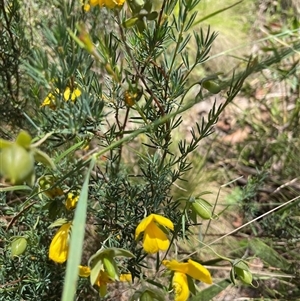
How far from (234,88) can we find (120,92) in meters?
0.25

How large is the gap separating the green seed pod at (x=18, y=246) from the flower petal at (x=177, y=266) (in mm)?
286

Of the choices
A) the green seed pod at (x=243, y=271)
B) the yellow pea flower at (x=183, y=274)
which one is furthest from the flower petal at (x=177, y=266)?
the green seed pod at (x=243, y=271)

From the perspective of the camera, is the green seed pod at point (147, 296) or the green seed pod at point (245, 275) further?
the green seed pod at point (245, 275)

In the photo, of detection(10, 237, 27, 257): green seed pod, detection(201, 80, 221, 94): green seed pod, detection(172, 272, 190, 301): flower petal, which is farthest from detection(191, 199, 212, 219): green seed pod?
detection(10, 237, 27, 257): green seed pod

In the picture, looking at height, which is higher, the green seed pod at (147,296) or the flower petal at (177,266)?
the flower petal at (177,266)

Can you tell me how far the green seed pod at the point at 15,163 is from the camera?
0.62 meters

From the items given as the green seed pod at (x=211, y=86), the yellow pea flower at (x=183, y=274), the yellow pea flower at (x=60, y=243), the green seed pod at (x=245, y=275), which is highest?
the green seed pod at (x=211, y=86)

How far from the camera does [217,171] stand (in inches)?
76.7

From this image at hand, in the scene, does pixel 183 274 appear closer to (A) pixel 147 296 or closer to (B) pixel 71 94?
(A) pixel 147 296

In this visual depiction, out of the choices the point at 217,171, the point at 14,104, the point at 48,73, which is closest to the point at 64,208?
the point at 48,73

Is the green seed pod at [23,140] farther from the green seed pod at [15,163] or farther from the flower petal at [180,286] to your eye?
the flower petal at [180,286]

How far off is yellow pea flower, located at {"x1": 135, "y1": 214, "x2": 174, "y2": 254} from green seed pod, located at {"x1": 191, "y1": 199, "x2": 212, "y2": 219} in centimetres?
8

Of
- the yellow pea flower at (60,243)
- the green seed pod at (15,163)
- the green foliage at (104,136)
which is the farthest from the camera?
the yellow pea flower at (60,243)

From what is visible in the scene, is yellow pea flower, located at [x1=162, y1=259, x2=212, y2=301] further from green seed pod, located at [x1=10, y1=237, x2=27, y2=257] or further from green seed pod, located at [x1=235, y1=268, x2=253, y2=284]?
green seed pod, located at [x1=10, y1=237, x2=27, y2=257]
